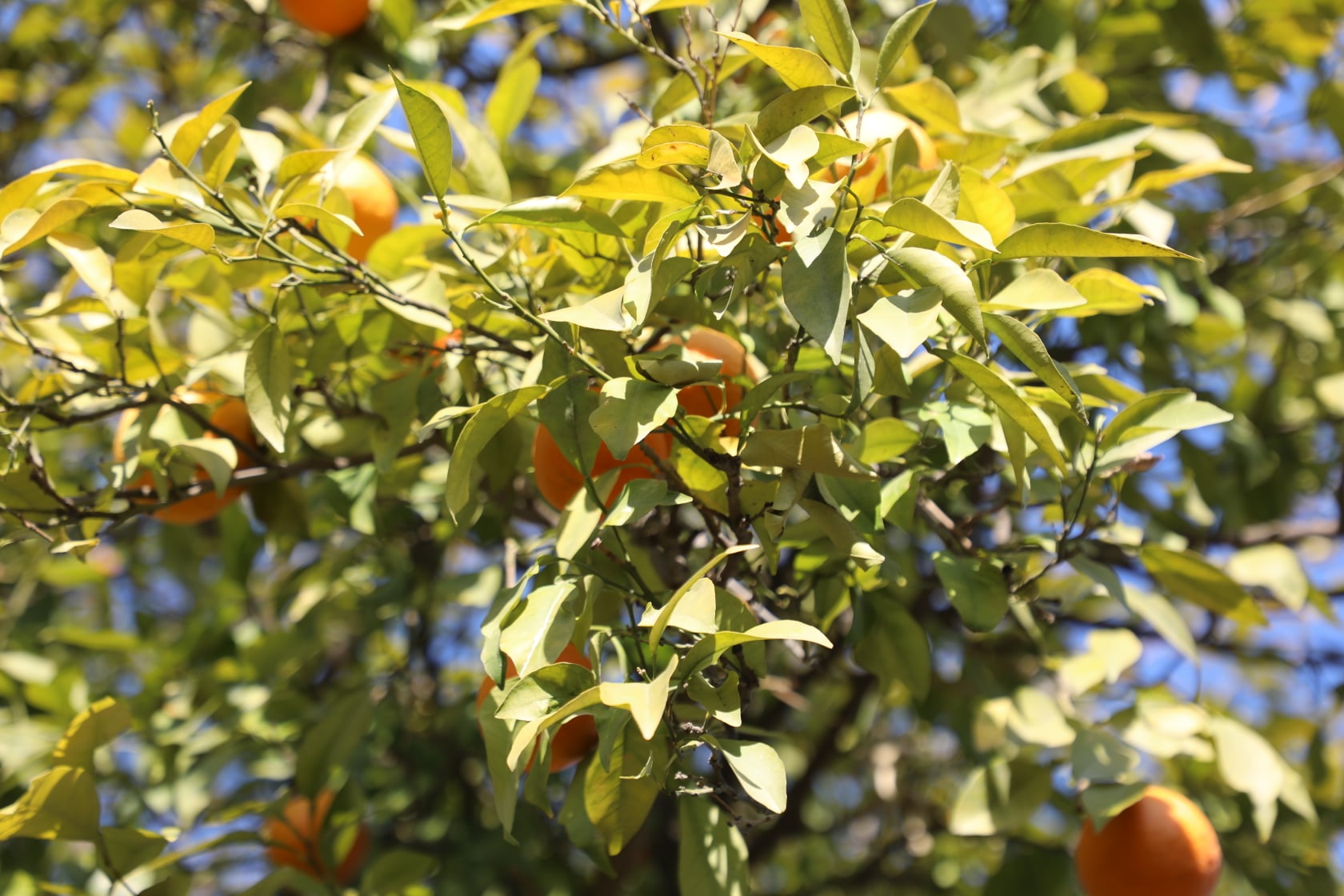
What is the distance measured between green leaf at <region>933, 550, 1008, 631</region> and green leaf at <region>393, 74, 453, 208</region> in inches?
17.7

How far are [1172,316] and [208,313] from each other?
1.05 meters

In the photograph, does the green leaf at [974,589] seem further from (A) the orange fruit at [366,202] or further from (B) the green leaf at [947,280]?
(A) the orange fruit at [366,202]

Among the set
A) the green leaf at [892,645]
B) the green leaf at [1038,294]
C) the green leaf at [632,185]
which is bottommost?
the green leaf at [892,645]

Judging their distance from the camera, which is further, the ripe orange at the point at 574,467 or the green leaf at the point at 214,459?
the green leaf at the point at 214,459

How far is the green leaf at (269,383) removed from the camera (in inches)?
32.3

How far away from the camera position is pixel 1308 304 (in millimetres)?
1547

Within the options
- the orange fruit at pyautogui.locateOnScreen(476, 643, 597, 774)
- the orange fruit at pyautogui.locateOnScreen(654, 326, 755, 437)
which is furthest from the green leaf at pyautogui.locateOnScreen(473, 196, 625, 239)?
the orange fruit at pyautogui.locateOnScreen(476, 643, 597, 774)

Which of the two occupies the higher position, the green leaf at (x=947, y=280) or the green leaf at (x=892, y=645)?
the green leaf at (x=947, y=280)

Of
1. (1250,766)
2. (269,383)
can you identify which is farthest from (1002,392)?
(1250,766)

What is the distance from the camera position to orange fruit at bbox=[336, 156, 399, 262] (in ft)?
3.54

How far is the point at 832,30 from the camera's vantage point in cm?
70

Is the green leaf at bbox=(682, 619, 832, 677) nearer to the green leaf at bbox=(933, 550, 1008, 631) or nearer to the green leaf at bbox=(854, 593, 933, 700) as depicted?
the green leaf at bbox=(933, 550, 1008, 631)

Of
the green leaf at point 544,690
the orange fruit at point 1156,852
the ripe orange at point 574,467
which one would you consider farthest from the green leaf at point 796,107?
the orange fruit at point 1156,852

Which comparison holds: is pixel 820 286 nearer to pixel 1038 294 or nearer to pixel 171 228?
pixel 1038 294
